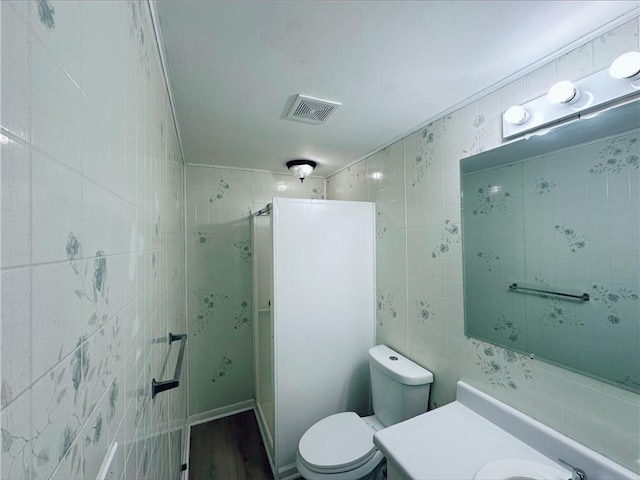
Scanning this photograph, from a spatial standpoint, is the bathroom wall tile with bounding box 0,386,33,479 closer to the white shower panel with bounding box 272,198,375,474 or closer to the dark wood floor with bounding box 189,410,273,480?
the white shower panel with bounding box 272,198,375,474

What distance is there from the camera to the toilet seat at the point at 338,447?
131cm

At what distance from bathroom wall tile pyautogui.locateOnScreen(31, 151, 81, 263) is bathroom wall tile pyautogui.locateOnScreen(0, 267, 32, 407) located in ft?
0.10

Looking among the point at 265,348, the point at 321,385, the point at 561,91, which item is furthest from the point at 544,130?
the point at 265,348

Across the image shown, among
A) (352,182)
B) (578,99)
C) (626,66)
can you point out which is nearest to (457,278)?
(578,99)

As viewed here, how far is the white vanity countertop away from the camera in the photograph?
3.12 feet

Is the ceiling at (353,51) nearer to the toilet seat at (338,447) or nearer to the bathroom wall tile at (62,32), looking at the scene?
the bathroom wall tile at (62,32)

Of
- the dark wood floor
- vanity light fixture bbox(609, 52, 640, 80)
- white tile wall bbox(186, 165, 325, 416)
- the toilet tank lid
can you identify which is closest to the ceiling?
vanity light fixture bbox(609, 52, 640, 80)

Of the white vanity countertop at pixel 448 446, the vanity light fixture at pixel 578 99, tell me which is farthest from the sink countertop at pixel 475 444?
the vanity light fixture at pixel 578 99

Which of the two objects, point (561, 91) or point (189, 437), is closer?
point (561, 91)

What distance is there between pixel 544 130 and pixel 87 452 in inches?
60.3

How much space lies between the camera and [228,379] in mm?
2348

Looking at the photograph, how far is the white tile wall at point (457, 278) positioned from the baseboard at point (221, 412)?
145 centimetres

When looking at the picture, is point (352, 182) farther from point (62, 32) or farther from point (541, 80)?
point (62, 32)

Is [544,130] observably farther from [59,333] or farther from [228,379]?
[228,379]
